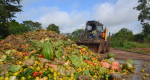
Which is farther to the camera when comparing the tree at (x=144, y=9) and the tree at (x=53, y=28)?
the tree at (x=53, y=28)

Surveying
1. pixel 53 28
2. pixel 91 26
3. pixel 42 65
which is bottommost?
pixel 42 65

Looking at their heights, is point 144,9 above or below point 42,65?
above

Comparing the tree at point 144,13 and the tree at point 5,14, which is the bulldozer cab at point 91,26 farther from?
the tree at point 144,13

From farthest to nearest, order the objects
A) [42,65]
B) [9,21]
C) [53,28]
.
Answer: [53,28]
[9,21]
[42,65]

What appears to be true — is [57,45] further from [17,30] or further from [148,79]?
[17,30]

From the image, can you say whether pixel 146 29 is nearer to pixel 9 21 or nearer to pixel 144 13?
pixel 144 13

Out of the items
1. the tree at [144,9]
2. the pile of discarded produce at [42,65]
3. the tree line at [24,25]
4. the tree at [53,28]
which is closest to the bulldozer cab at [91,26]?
the tree line at [24,25]

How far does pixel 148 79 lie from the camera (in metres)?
3.59

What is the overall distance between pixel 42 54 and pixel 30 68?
2.31 ft

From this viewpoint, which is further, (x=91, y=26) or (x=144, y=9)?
(x=144, y=9)

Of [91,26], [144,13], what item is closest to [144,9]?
[144,13]

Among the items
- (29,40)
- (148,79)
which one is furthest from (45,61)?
(148,79)

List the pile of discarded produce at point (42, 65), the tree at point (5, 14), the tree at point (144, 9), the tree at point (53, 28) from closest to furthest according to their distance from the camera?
the pile of discarded produce at point (42, 65), the tree at point (5, 14), the tree at point (144, 9), the tree at point (53, 28)

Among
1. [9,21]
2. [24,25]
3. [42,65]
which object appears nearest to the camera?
[42,65]
